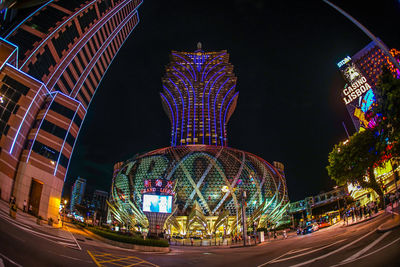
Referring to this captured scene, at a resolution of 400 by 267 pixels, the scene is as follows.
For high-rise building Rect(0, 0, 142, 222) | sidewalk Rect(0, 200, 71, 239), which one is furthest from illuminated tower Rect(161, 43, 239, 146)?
sidewalk Rect(0, 200, 71, 239)

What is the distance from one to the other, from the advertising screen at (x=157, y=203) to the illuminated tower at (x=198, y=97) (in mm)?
94192

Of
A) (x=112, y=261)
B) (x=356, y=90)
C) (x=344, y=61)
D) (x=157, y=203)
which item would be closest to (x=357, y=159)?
(x=112, y=261)

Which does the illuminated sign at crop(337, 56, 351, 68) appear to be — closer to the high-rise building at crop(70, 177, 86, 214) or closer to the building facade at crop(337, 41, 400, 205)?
the building facade at crop(337, 41, 400, 205)

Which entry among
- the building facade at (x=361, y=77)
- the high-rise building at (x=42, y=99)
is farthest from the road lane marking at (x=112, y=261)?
the building facade at (x=361, y=77)

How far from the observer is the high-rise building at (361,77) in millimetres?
78625

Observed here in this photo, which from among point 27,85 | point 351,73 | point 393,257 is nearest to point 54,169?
point 27,85

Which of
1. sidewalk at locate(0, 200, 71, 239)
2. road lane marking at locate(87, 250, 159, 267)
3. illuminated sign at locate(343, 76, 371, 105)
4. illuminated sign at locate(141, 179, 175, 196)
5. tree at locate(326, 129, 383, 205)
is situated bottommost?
road lane marking at locate(87, 250, 159, 267)

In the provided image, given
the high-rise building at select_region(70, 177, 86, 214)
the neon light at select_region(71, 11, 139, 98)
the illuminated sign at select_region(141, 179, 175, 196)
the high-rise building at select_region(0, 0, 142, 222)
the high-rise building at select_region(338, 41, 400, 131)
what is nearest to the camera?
the high-rise building at select_region(0, 0, 142, 222)

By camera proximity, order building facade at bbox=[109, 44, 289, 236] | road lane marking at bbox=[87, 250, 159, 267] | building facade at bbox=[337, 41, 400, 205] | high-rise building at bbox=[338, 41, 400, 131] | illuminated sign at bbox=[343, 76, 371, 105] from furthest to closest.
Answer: illuminated sign at bbox=[343, 76, 371, 105] → high-rise building at bbox=[338, 41, 400, 131] → building facade at bbox=[337, 41, 400, 205] → building facade at bbox=[109, 44, 289, 236] → road lane marking at bbox=[87, 250, 159, 267]

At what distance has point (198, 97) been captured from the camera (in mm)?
141750

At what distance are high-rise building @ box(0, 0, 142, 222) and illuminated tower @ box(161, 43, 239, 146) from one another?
7496cm

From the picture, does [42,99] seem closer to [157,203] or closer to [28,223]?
[28,223]

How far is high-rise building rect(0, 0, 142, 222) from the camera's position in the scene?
88.4 ft

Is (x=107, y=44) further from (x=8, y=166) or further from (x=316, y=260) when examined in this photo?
(x=316, y=260)
